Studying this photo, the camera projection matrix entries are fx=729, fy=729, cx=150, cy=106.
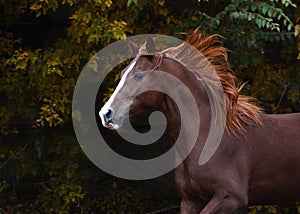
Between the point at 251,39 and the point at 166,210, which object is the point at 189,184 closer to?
the point at 251,39

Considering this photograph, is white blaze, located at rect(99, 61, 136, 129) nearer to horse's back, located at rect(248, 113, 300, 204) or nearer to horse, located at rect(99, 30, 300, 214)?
horse, located at rect(99, 30, 300, 214)

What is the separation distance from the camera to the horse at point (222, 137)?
201 inches

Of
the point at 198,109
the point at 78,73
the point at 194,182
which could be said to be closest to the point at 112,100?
the point at 198,109

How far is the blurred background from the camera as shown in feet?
22.0

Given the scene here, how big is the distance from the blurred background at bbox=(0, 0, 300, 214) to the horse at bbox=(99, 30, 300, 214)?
104 cm

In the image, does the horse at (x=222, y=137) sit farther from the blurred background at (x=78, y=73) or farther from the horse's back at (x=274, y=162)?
the blurred background at (x=78, y=73)

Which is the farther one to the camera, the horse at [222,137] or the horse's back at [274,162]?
the horse's back at [274,162]

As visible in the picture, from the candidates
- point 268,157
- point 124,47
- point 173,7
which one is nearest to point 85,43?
point 124,47

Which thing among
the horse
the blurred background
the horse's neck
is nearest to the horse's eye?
the horse

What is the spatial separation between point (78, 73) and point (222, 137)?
256 cm

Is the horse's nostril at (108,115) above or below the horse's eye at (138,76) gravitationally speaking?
below

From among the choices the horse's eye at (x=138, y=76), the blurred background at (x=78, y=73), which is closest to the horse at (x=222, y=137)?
the horse's eye at (x=138, y=76)

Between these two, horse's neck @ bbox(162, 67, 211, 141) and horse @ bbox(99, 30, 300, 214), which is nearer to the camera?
horse @ bbox(99, 30, 300, 214)

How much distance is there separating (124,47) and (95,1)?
677 mm
